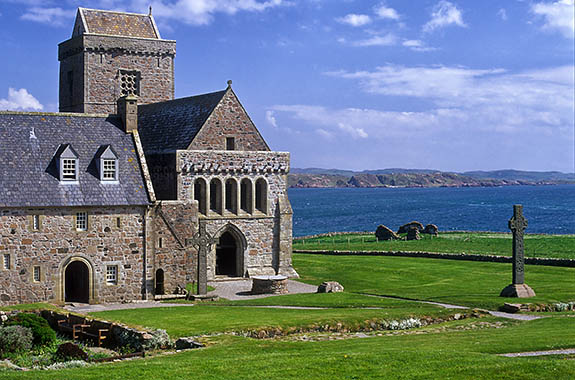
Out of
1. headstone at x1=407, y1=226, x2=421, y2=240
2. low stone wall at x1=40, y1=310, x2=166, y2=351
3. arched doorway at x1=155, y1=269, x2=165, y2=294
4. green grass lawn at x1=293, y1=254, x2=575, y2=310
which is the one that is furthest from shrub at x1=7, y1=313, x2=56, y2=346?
headstone at x1=407, y1=226, x2=421, y2=240

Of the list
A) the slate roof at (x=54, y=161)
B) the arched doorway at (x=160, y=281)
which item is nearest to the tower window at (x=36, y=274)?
the slate roof at (x=54, y=161)

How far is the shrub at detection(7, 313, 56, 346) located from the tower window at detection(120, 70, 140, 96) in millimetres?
31762

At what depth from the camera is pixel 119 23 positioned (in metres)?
58.8

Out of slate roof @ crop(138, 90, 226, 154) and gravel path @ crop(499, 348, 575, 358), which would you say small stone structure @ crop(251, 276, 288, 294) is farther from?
gravel path @ crop(499, 348, 575, 358)

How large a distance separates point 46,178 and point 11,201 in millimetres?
2354

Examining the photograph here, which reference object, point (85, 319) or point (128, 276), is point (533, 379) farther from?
point (128, 276)

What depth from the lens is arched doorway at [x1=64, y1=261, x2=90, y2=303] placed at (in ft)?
132

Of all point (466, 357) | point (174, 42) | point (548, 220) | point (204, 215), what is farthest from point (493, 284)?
point (548, 220)

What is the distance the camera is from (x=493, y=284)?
43.0m

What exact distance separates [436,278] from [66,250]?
67.8 ft

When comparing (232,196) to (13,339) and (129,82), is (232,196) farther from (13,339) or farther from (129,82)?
(13,339)

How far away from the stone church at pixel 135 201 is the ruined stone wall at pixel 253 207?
0.06 metres

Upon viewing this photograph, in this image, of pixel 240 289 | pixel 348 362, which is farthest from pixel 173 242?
pixel 348 362

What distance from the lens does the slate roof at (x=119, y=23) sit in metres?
57.7
